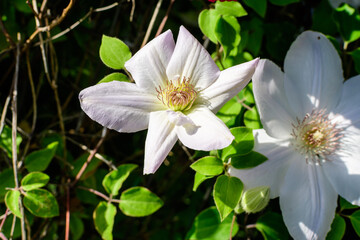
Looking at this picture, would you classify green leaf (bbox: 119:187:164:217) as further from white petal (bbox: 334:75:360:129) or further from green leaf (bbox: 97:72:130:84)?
white petal (bbox: 334:75:360:129)

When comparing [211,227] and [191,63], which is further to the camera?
[211,227]

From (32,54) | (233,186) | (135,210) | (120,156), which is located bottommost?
(120,156)

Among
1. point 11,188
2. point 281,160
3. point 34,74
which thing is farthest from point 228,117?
point 34,74

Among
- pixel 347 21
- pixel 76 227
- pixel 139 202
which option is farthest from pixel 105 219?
pixel 347 21

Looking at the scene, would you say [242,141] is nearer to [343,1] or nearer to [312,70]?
[312,70]

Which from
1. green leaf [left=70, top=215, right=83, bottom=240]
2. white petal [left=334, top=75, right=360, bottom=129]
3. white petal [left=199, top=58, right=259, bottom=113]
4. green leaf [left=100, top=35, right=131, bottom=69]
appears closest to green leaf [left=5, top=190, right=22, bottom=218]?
green leaf [left=70, top=215, right=83, bottom=240]

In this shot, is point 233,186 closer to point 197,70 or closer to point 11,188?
point 197,70
